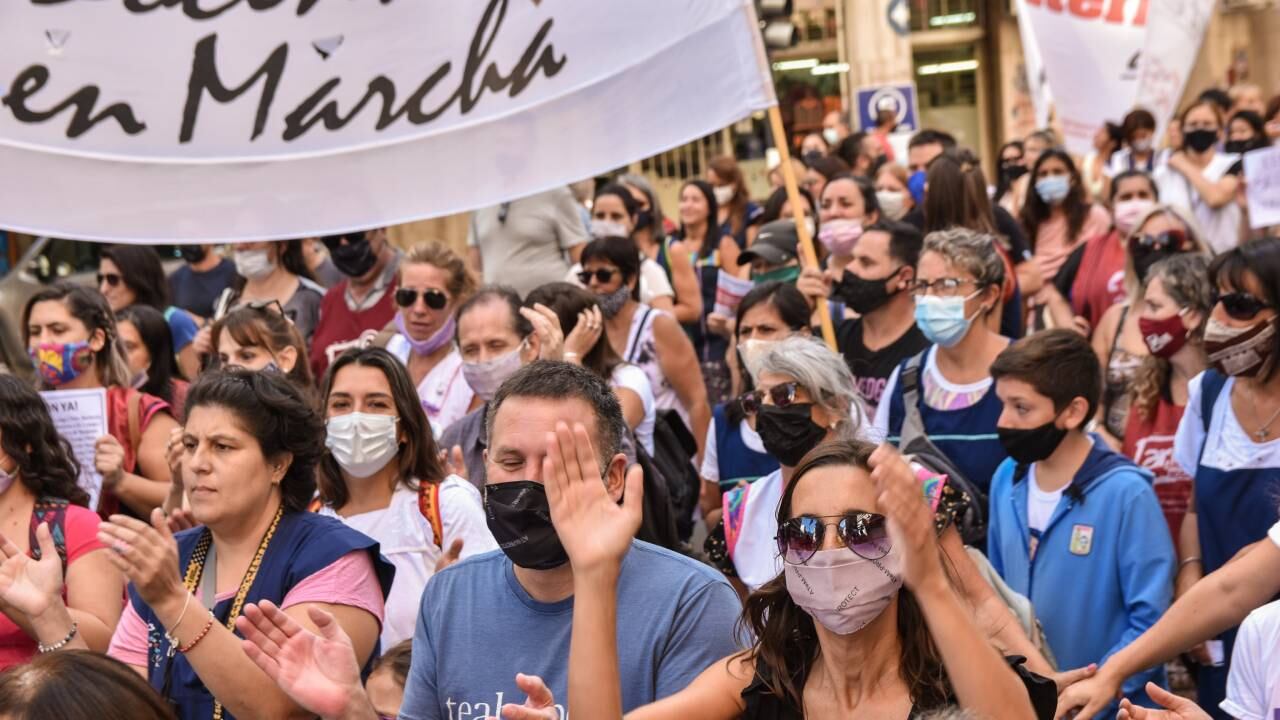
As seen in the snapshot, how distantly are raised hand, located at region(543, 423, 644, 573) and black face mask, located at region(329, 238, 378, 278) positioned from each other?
533cm

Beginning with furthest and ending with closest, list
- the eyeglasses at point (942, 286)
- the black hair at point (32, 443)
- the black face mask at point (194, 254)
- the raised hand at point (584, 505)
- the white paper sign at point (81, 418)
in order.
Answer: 1. the black face mask at point (194, 254)
2. the eyeglasses at point (942, 286)
3. the white paper sign at point (81, 418)
4. the black hair at point (32, 443)
5. the raised hand at point (584, 505)

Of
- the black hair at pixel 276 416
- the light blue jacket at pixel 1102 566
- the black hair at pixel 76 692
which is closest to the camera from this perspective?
the black hair at pixel 76 692

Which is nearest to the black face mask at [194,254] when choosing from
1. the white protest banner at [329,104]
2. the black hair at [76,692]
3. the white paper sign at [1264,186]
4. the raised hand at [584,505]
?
the white protest banner at [329,104]

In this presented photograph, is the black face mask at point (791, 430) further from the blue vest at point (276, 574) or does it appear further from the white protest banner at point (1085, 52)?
the white protest banner at point (1085, 52)

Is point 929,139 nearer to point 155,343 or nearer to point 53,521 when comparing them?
point 155,343

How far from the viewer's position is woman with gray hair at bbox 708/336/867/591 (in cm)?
556

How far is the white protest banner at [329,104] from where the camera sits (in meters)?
5.58

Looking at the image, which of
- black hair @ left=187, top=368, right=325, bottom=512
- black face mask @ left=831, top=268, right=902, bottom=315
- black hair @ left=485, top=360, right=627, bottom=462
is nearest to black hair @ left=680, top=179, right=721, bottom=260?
black face mask @ left=831, top=268, right=902, bottom=315

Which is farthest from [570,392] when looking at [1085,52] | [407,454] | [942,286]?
[1085,52]

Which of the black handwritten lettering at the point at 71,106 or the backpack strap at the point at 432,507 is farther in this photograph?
the black handwritten lettering at the point at 71,106

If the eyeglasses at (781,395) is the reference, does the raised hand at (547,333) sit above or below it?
above

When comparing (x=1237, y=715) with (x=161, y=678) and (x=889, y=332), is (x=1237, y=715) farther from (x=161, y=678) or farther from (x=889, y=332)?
(x=889, y=332)

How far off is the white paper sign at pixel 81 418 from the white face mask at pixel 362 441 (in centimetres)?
137

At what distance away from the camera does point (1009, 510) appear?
5641 millimetres
